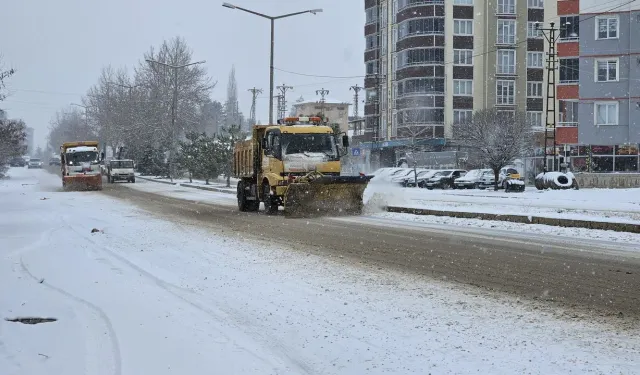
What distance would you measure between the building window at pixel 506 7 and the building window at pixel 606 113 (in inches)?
1245

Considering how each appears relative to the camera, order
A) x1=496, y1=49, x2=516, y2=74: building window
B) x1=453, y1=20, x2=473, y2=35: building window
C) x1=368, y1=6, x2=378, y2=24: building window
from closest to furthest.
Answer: x1=453, y1=20, x2=473, y2=35: building window
x1=496, y1=49, x2=516, y2=74: building window
x1=368, y1=6, x2=378, y2=24: building window

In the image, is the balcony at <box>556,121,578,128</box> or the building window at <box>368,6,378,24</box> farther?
the building window at <box>368,6,378,24</box>

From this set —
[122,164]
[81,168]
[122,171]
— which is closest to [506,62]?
[122,164]

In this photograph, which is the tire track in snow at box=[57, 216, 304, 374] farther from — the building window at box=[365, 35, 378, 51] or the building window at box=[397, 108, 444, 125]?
the building window at box=[365, 35, 378, 51]

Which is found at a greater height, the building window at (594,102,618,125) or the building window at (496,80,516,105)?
the building window at (496,80,516,105)

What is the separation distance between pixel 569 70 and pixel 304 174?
3573 cm

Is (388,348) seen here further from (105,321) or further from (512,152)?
(512,152)

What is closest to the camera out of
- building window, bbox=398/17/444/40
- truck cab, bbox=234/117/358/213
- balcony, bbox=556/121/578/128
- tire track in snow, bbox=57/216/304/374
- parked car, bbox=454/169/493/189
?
tire track in snow, bbox=57/216/304/374

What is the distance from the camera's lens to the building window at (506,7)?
77.1 meters

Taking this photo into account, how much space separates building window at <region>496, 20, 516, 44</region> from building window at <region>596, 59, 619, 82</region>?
30.4 metres

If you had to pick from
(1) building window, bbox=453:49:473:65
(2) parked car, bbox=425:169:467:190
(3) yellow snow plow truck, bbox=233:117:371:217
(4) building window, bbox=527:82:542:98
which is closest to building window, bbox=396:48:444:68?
(1) building window, bbox=453:49:473:65

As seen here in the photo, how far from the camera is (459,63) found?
76438mm

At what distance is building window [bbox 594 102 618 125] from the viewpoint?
156ft

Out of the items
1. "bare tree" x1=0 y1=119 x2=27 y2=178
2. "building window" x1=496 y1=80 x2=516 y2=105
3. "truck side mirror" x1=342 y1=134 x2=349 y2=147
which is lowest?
"truck side mirror" x1=342 y1=134 x2=349 y2=147
